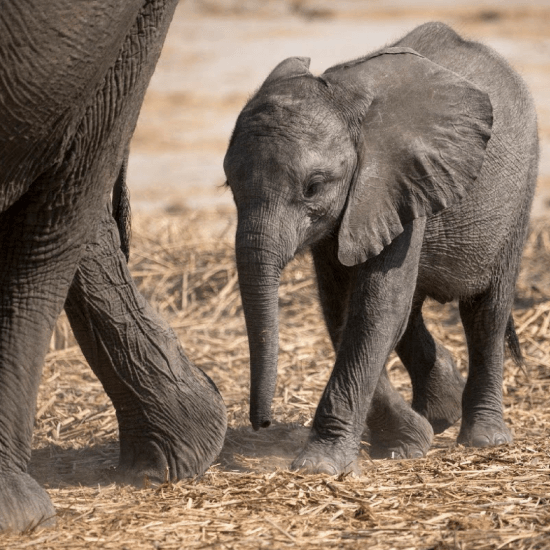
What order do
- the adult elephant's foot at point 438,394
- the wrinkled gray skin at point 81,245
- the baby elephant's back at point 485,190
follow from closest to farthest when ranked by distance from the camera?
the wrinkled gray skin at point 81,245 → the baby elephant's back at point 485,190 → the adult elephant's foot at point 438,394

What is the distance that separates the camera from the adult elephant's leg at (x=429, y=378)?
4914 mm

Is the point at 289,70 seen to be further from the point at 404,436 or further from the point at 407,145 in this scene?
the point at 404,436

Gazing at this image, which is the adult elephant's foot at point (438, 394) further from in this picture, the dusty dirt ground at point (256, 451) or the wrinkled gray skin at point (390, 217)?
the dusty dirt ground at point (256, 451)

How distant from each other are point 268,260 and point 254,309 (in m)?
0.16

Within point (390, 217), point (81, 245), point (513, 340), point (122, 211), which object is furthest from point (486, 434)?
point (81, 245)

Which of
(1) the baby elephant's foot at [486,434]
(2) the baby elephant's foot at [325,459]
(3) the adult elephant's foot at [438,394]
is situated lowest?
(2) the baby elephant's foot at [325,459]

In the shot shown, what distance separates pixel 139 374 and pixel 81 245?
714 mm

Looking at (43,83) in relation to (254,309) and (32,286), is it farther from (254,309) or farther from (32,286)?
(254,309)

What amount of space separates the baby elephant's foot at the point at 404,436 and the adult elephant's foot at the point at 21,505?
157 cm

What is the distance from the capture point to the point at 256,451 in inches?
178

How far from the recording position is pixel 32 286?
3170 mm

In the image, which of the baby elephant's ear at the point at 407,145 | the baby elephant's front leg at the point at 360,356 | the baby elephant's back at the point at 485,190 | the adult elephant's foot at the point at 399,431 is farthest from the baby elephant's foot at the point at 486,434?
the baby elephant's ear at the point at 407,145

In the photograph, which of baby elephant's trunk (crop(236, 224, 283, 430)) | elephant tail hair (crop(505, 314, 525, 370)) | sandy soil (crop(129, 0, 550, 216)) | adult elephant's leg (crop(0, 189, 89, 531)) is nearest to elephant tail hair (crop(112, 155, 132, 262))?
baby elephant's trunk (crop(236, 224, 283, 430))

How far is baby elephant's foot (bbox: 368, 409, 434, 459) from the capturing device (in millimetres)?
4422
